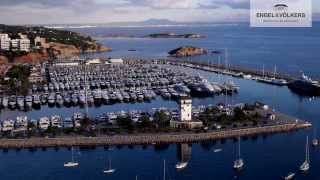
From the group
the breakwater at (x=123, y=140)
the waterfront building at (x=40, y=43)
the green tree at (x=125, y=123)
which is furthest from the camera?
the waterfront building at (x=40, y=43)

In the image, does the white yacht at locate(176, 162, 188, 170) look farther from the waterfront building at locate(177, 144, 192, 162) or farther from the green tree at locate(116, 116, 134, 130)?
the green tree at locate(116, 116, 134, 130)

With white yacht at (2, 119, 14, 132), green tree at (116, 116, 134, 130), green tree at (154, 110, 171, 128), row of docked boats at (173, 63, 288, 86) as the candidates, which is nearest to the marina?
row of docked boats at (173, 63, 288, 86)

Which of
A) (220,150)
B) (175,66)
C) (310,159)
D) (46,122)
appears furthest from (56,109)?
(175,66)

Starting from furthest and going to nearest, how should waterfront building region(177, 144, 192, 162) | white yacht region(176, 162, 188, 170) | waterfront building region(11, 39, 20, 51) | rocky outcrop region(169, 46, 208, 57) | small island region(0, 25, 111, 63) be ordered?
rocky outcrop region(169, 46, 208, 57), waterfront building region(11, 39, 20, 51), small island region(0, 25, 111, 63), waterfront building region(177, 144, 192, 162), white yacht region(176, 162, 188, 170)

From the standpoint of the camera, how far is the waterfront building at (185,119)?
1356cm

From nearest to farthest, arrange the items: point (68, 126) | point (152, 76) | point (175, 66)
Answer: point (68, 126)
point (152, 76)
point (175, 66)

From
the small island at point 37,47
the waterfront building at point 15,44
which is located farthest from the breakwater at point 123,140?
the waterfront building at point 15,44

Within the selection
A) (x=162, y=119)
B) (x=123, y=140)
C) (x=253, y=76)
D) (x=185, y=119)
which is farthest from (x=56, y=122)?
(x=253, y=76)

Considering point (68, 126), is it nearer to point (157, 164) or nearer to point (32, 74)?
point (157, 164)

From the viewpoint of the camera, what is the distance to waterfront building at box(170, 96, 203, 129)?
534 inches

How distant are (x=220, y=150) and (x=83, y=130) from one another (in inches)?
125

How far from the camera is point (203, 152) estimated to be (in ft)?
40.6

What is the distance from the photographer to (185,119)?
13789mm

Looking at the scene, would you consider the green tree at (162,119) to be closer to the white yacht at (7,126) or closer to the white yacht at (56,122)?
the white yacht at (56,122)
